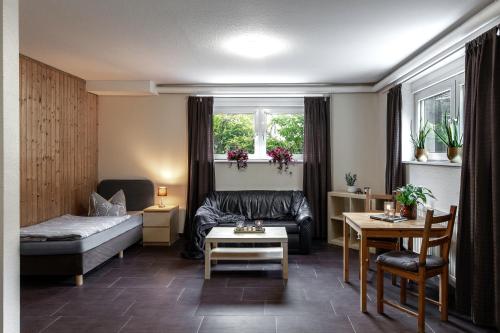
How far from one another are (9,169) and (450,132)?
144 inches

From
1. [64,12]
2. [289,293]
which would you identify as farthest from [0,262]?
[289,293]

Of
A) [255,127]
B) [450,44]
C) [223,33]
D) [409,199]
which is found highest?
[223,33]

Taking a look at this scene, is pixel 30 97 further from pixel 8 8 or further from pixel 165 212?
pixel 8 8

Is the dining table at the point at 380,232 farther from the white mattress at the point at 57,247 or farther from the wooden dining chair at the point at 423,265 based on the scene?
the white mattress at the point at 57,247

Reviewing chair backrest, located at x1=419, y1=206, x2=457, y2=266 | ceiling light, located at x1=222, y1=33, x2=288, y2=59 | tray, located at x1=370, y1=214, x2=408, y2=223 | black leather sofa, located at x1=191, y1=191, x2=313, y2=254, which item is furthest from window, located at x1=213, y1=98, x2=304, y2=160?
chair backrest, located at x1=419, y1=206, x2=457, y2=266

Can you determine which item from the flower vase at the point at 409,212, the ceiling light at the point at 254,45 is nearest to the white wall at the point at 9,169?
the ceiling light at the point at 254,45

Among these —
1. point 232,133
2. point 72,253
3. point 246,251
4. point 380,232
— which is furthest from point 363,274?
point 232,133

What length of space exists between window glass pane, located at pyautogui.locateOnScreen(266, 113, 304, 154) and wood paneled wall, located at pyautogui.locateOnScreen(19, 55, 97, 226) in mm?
2886

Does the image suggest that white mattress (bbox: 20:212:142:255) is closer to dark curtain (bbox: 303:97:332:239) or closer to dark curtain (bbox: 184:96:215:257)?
dark curtain (bbox: 184:96:215:257)

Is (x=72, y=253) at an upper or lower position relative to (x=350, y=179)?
lower

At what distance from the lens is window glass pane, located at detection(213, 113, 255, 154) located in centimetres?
613

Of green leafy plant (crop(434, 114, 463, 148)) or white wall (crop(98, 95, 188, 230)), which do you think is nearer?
green leafy plant (crop(434, 114, 463, 148))

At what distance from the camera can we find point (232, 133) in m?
6.14

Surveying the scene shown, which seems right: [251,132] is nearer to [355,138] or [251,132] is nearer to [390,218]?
[355,138]
